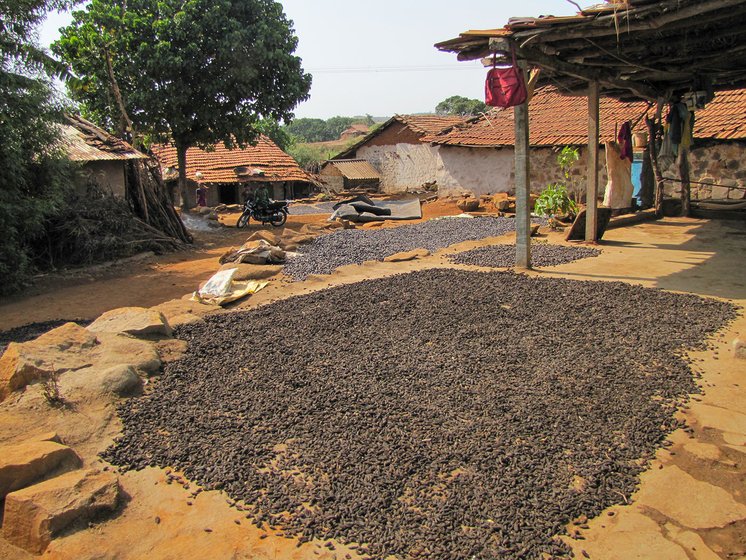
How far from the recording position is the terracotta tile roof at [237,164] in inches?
1063

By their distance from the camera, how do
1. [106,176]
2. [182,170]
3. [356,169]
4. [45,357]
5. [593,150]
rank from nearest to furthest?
[45,357], [593,150], [106,176], [182,170], [356,169]

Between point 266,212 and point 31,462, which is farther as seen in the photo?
point 266,212

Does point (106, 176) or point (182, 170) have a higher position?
point (182, 170)

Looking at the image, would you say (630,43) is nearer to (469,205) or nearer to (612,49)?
(612,49)

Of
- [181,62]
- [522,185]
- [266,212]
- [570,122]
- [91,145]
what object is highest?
[181,62]

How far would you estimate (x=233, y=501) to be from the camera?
3.08m

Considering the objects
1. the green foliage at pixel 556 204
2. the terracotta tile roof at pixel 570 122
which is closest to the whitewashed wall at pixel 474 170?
the terracotta tile roof at pixel 570 122

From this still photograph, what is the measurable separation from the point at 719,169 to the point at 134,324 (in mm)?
14641

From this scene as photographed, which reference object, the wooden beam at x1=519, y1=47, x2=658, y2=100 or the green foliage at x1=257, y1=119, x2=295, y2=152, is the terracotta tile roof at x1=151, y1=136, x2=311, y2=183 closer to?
the green foliage at x1=257, y1=119, x2=295, y2=152

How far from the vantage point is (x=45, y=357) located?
4.36 meters

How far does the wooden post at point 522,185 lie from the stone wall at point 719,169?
7770 millimetres

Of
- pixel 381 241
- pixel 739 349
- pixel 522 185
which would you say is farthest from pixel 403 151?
pixel 739 349

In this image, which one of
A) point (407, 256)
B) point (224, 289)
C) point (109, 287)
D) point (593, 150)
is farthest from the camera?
point (109, 287)

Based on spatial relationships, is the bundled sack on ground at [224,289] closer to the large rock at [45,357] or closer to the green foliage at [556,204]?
the large rock at [45,357]
